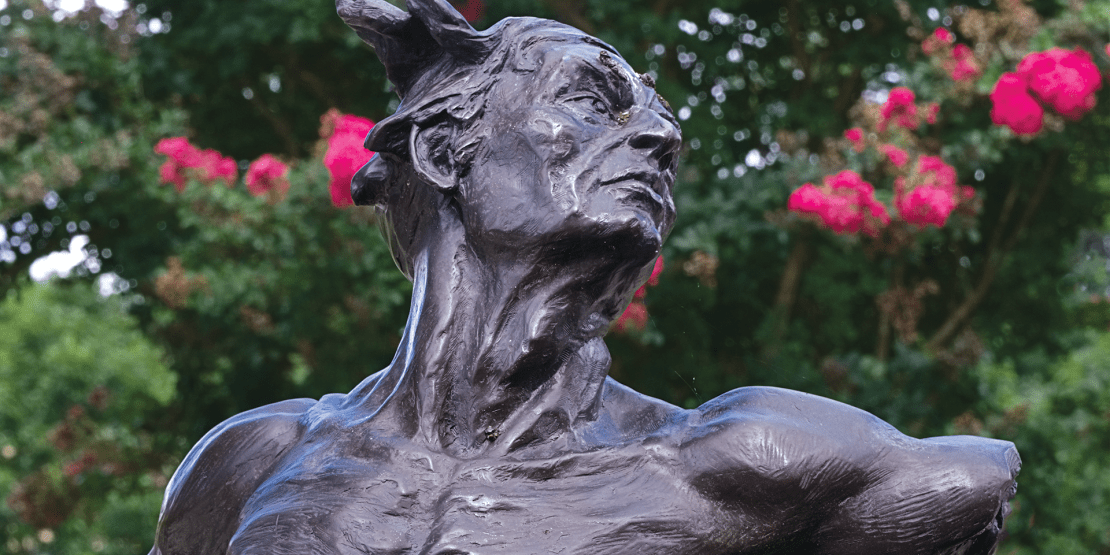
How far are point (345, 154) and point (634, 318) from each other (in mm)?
1130

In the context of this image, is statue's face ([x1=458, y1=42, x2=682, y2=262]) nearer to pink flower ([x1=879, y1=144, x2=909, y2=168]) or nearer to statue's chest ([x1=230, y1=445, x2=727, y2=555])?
statue's chest ([x1=230, y1=445, x2=727, y2=555])

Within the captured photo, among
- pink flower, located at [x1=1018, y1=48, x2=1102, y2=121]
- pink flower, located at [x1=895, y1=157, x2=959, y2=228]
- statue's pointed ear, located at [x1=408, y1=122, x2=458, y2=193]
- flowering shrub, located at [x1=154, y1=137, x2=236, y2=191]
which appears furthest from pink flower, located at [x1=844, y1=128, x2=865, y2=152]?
statue's pointed ear, located at [x1=408, y1=122, x2=458, y2=193]

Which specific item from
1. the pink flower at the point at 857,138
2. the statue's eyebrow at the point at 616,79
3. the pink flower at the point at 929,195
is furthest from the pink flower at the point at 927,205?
the statue's eyebrow at the point at 616,79

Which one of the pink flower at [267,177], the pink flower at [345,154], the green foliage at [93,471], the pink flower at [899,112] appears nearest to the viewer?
the pink flower at [345,154]

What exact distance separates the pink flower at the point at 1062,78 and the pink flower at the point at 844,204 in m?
0.71

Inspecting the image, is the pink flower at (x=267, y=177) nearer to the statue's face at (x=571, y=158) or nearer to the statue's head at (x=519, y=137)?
the statue's head at (x=519, y=137)

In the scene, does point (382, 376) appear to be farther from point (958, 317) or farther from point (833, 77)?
point (833, 77)

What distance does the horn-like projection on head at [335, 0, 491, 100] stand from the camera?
6.87 feet

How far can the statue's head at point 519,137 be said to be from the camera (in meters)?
2.00

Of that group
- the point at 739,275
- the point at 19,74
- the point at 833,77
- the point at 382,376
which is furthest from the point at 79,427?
the point at 382,376

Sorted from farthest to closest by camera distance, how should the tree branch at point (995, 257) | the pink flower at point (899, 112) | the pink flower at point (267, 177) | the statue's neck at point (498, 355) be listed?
the tree branch at point (995, 257) < the pink flower at point (267, 177) < the pink flower at point (899, 112) < the statue's neck at point (498, 355)

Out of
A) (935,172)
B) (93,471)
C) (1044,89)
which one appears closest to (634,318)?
(935,172)

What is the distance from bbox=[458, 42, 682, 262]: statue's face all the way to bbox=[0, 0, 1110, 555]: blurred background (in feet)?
8.61

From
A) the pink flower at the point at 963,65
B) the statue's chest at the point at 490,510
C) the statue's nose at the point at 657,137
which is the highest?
the statue's nose at the point at 657,137
